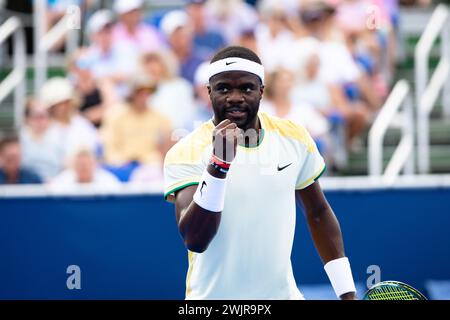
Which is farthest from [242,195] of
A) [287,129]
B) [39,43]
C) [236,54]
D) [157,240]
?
[39,43]

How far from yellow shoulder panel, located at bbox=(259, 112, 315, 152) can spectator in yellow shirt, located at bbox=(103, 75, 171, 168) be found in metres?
3.62

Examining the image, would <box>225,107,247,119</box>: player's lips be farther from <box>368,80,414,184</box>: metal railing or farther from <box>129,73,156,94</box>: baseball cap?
<box>129,73,156,94</box>: baseball cap

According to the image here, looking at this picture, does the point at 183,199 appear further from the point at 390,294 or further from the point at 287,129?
the point at 390,294

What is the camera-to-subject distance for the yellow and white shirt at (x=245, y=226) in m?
4.50

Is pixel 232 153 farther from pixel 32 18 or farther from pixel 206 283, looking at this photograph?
pixel 32 18

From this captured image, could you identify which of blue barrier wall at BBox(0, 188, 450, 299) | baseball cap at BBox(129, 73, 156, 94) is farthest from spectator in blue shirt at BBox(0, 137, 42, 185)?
baseball cap at BBox(129, 73, 156, 94)

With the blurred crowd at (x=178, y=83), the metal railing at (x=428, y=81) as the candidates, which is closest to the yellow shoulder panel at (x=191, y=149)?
the blurred crowd at (x=178, y=83)

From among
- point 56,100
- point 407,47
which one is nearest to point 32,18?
point 56,100

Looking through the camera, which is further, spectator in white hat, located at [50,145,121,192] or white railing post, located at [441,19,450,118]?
white railing post, located at [441,19,450,118]

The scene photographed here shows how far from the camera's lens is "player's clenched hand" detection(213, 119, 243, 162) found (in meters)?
4.17

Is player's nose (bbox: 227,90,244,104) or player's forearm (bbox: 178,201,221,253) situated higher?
player's nose (bbox: 227,90,244,104)

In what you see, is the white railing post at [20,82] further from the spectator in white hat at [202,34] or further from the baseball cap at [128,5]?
the spectator in white hat at [202,34]

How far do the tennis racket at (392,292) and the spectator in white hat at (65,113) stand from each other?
14.3 ft

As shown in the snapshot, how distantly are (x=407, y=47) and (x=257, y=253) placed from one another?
6.44m
